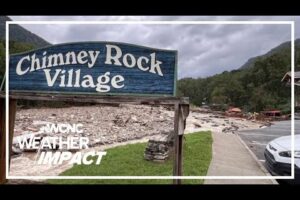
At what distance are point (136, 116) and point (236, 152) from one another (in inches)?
135

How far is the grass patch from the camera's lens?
21.7 feet

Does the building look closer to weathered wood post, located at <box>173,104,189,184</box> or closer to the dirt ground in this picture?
the dirt ground

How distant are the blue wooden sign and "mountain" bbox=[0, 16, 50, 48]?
273 mm

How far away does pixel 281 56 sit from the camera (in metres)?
6.07

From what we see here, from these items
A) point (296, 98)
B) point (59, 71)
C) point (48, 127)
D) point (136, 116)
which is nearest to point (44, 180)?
point (48, 127)

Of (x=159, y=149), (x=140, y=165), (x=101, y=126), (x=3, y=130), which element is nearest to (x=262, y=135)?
(x=159, y=149)

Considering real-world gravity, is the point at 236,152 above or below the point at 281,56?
below

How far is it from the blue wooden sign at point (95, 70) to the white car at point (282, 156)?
1.74 m

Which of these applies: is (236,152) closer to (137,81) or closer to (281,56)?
(281,56)

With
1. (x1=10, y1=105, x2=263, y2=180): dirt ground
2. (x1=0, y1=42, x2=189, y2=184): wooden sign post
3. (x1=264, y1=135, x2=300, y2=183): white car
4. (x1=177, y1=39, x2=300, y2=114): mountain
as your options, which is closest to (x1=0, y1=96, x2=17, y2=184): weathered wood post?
(x1=0, y1=42, x2=189, y2=184): wooden sign post

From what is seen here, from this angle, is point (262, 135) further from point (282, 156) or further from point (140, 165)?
point (140, 165)

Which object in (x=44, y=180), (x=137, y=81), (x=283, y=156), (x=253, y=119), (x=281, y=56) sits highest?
(x=281, y=56)
